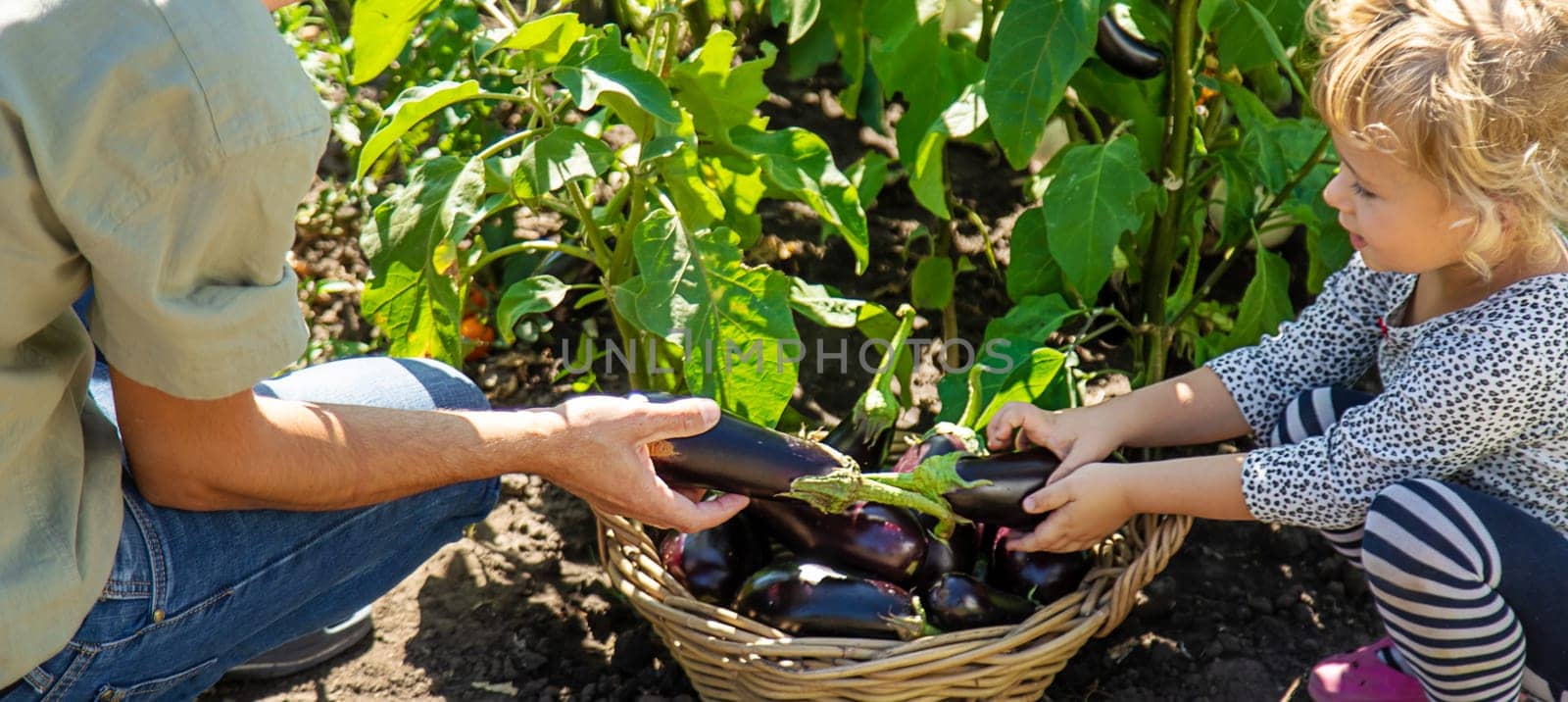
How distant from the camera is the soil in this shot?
2.09 m

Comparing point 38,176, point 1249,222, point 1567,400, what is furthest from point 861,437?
point 38,176

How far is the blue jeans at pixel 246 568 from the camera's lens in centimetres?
143

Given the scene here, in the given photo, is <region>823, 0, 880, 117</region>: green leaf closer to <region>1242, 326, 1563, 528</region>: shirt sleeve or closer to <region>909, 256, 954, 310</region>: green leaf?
<region>909, 256, 954, 310</region>: green leaf

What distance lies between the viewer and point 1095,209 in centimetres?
208

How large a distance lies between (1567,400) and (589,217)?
4.27ft

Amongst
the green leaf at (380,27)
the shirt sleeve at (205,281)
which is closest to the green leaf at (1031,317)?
the green leaf at (380,27)

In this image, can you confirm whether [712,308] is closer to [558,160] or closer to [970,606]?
[558,160]

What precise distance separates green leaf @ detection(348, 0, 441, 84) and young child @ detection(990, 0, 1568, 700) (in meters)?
1.07

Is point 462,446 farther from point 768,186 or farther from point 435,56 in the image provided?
point 435,56

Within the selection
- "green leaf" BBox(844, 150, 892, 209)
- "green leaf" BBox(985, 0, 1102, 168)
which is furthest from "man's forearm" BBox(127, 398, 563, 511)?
"green leaf" BBox(844, 150, 892, 209)

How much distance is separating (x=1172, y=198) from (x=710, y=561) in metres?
0.95

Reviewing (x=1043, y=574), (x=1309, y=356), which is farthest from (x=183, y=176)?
(x=1309, y=356)

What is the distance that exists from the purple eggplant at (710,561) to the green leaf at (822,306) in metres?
0.33

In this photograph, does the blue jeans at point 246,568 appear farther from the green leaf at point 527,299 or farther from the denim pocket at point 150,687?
the green leaf at point 527,299
